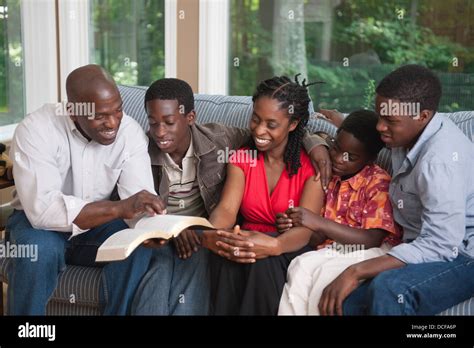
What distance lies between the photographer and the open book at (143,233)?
2.00 m

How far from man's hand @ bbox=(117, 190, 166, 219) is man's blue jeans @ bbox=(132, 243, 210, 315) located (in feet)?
0.63

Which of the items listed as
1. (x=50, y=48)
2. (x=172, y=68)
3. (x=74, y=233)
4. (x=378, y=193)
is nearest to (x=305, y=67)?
(x=172, y=68)

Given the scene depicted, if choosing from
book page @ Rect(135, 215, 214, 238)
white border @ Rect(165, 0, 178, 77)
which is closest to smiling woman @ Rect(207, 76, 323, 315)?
book page @ Rect(135, 215, 214, 238)

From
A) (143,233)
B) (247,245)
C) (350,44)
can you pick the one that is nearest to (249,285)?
(247,245)

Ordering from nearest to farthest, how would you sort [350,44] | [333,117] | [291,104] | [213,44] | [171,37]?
[291,104] < [333,117] < [350,44] < [213,44] < [171,37]

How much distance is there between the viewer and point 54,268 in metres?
2.29

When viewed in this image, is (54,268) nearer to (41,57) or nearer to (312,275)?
(312,275)

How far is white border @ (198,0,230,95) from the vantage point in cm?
396

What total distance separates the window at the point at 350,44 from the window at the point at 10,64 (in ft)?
4.04

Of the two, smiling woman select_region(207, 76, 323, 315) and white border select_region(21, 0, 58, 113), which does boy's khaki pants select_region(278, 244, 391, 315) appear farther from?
white border select_region(21, 0, 58, 113)

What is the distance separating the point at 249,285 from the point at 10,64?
255 cm

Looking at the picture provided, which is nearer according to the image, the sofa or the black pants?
the black pants

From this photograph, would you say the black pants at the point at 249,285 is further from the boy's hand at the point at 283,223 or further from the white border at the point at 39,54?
the white border at the point at 39,54

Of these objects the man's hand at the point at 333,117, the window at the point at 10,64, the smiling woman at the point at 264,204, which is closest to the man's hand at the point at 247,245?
the smiling woman at the point at 264,204
